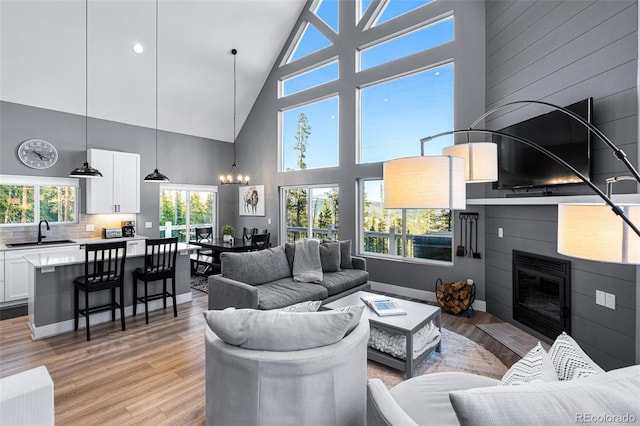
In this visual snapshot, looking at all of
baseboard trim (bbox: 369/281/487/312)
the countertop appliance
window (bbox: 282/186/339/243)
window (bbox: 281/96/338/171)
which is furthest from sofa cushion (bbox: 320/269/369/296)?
the countertop appliance

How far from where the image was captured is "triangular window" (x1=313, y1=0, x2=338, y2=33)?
20.2ft

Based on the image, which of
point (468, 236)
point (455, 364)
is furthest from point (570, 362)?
point (468, 236)

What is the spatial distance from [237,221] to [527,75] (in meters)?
6.69

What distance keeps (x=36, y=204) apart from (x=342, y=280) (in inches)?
209

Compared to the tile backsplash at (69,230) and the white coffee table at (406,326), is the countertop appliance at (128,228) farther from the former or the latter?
the white coffee table at (406,326)

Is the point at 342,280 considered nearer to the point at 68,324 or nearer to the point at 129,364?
the point at 129,364

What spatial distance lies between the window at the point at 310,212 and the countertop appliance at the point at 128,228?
308cm

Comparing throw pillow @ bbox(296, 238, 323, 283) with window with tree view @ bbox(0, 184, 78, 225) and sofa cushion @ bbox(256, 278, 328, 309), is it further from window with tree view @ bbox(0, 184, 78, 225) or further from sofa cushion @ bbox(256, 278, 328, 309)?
window with tree view @ bbox(0, 184, 78, 225)

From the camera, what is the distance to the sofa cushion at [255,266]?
3.68 meters

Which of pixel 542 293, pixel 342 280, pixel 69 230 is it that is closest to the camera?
pixel 542 293

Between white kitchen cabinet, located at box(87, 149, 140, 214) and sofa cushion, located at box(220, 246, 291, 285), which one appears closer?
sofa cushion, located at box(220, 246, 291, 285)

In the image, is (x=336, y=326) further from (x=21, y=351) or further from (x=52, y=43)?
(x=52, y=43)

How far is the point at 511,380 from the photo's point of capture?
1.40 m

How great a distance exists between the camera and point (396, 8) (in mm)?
5348
